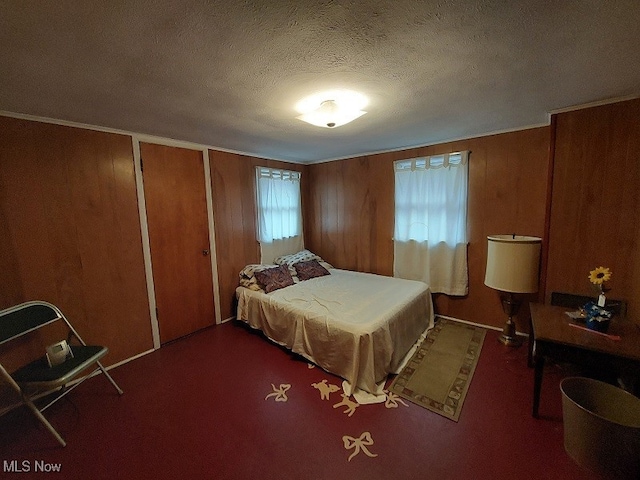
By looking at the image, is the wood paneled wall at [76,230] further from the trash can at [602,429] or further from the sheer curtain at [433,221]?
the trash can at [602,429]

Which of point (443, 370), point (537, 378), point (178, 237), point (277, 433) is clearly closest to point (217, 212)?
point (178, 237)

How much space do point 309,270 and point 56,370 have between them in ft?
8.08

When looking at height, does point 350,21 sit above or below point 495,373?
above

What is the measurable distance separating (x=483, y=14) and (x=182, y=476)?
8.67 ft

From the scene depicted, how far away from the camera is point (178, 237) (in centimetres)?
284

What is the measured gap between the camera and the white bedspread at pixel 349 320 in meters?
2.00

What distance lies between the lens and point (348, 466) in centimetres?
141

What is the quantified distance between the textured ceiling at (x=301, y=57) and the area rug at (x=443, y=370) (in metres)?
2.18

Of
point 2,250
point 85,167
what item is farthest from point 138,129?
point 2,250

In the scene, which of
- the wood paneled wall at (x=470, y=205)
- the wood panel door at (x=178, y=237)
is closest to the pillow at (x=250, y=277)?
the wood panel door at (x=178, y=237)

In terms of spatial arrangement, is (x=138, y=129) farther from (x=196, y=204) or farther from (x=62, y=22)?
(x=62, y=22)

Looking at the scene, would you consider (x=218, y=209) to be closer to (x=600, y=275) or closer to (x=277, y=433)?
(x=277, y=433)

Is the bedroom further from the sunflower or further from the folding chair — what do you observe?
the sunflower

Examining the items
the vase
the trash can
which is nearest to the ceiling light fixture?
the vase
